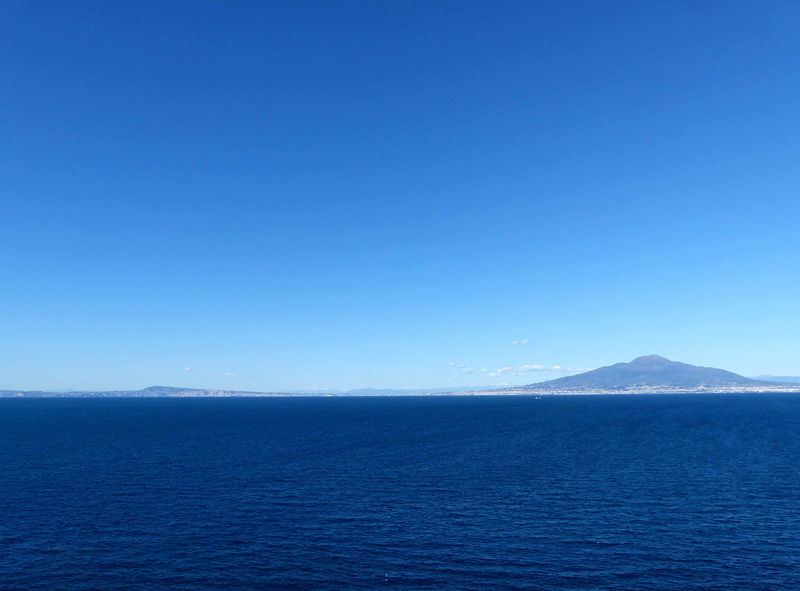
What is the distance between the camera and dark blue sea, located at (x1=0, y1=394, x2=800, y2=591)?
2226 inches

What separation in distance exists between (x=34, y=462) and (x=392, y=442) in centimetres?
9946

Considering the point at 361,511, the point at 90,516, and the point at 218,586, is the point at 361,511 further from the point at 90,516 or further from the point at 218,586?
the point at 90,516

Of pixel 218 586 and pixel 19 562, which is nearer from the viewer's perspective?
pixel 218 586

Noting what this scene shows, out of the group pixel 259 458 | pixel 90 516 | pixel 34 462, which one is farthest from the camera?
pixel 259 458

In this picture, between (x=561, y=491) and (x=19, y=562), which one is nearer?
(x=19, y=562)

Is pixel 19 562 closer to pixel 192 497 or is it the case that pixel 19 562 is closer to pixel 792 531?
pixel 192 497

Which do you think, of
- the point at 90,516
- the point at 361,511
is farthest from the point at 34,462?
the point at 361,511

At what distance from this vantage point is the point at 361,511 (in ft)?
260

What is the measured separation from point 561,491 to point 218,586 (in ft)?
208

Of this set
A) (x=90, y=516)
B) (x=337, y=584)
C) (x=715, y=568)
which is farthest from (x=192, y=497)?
(x=715, y=568)

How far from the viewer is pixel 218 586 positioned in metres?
53.9

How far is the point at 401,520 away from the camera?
75125mm

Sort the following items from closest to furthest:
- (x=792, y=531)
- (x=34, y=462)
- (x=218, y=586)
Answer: (x=218, y=586) → (x=792, y=531) → (x=34, y=462)

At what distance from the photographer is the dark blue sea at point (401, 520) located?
56.5 m
